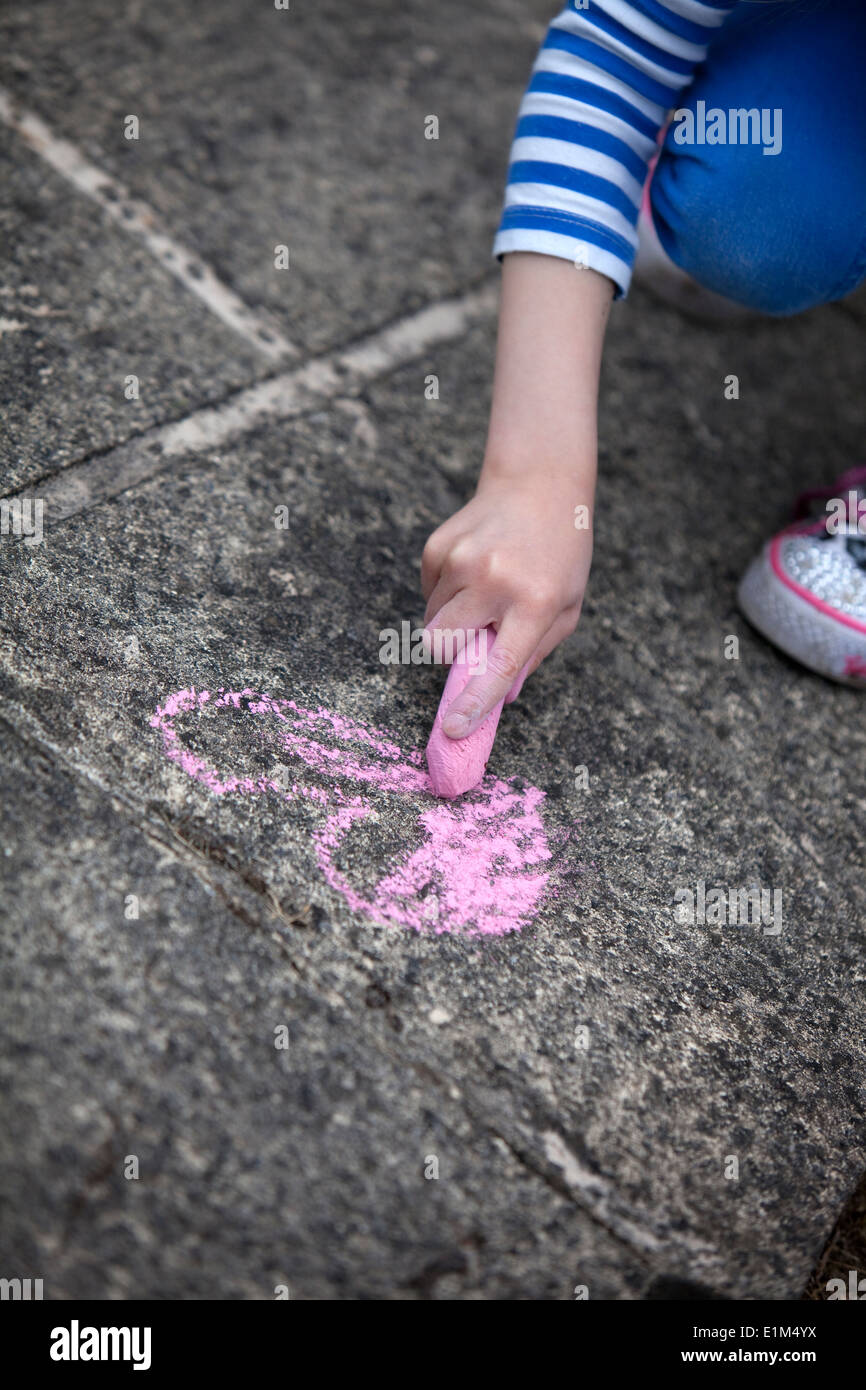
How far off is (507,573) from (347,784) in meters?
0.27

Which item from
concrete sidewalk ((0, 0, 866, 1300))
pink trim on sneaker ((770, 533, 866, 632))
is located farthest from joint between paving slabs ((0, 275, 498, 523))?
pink trim on sneaker ((770, 533, 866, 632))

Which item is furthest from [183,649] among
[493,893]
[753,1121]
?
[753,1121]

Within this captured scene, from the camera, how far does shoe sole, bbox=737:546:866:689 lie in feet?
4.52

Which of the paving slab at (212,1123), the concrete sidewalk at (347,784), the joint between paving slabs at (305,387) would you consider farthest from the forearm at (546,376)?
the paving slab at (212,1123)

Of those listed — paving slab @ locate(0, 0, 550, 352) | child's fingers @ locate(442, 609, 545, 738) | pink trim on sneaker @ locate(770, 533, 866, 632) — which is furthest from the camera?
paving slab @ locate(0, 0, 550, 352)

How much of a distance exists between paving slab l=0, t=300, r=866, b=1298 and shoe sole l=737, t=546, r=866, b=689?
3 cm

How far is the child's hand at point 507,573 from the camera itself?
109 centimetres

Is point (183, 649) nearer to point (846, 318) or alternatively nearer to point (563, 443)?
point (563, 443)

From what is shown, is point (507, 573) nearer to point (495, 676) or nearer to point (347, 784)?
point (495, 676)

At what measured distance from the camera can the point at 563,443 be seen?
3.79 feet

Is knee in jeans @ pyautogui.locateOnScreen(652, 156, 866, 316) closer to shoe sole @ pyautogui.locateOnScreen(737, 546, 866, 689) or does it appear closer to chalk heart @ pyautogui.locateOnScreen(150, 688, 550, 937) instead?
shoe sole @ pyautogui.locateOnScreen(737, 546, 866, 689)

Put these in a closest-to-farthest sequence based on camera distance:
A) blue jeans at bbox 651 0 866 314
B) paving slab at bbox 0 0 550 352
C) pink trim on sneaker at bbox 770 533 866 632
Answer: blue jeans at bbox 651 0 866 314
pink trim on sneaker at bbox 770 533 866 632
paving slab at bbox 0 0 550 352

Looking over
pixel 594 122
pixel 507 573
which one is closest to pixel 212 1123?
pixel 507 573

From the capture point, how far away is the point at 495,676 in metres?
1.08
